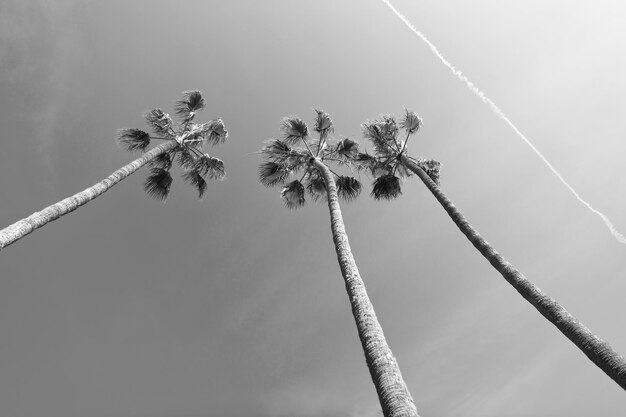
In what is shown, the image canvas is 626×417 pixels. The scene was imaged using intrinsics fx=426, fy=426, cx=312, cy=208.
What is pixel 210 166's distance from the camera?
20.8 meters

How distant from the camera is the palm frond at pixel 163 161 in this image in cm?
1883

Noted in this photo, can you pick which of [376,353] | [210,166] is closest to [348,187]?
[210,166]

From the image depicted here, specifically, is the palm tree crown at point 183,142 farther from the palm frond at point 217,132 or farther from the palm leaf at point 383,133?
the palm leaf at point 383,133

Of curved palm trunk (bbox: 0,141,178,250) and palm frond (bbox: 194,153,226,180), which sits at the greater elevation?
palm frond (bbox: 194,153,226,180)

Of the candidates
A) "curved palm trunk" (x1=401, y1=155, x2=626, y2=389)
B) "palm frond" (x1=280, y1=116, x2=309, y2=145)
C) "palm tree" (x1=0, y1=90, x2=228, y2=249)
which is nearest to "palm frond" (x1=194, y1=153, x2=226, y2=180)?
"palm tree" (x1=0, y1=90, x2=228, y2=249)

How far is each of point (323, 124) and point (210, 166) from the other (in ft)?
21.3

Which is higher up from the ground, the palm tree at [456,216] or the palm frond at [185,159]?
the palm frond at [185,159]

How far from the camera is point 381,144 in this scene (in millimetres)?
18531

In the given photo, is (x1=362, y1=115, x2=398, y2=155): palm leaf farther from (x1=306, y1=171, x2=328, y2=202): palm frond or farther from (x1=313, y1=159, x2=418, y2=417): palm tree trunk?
(x1=313, y1=159, x2=418, y2=417): palm tree trunk

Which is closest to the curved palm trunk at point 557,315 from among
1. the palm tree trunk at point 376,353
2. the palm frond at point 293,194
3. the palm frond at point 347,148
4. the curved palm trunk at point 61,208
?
the palm tree trunk at point 376,353

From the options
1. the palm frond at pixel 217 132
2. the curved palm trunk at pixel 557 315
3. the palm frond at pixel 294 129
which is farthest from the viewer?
the palm frond at pixel 217 132

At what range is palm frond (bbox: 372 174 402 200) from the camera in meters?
18.9

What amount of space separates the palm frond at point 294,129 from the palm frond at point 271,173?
125 cm

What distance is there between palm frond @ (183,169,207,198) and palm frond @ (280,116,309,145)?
5804 millimetres
